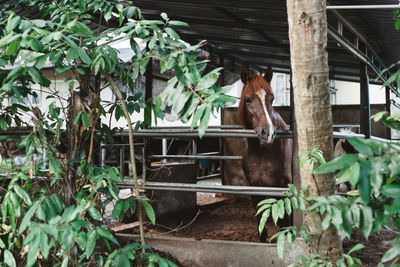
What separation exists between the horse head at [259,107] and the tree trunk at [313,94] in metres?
1.31

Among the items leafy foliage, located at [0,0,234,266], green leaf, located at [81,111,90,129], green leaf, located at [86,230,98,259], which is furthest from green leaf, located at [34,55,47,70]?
green leaf, located at [86,230,98,259]

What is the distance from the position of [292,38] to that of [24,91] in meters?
1.53

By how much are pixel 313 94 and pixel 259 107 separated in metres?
1.71

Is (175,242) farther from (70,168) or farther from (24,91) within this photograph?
(24,91)

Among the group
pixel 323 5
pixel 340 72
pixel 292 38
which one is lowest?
pixel 292 38

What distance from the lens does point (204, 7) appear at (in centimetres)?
409

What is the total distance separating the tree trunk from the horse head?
4.31 feet

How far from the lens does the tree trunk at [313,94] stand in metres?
1.50

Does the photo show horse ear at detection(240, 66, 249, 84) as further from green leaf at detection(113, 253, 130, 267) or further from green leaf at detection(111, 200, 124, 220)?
green leaf at detection(113, 253, 130, 267)

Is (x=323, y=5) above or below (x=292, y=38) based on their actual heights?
above

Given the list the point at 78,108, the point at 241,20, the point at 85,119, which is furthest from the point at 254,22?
the point at 85,119

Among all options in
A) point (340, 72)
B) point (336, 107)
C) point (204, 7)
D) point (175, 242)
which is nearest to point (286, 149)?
point (175, 242)

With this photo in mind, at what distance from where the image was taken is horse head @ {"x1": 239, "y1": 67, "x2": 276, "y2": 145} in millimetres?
2916

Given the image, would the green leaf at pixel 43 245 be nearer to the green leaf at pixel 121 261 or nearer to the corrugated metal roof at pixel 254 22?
the green leaf at pixel 121 261
